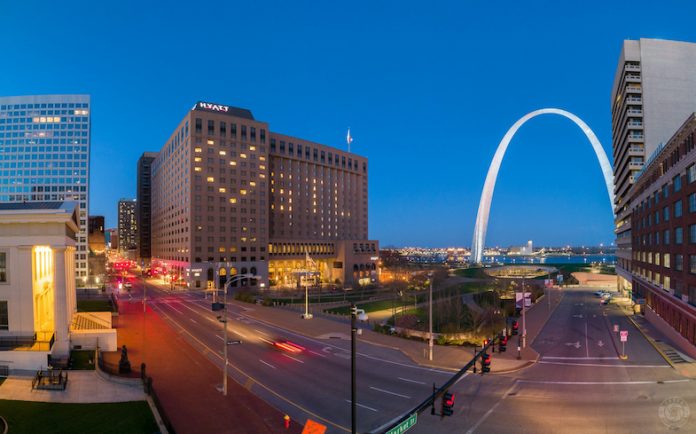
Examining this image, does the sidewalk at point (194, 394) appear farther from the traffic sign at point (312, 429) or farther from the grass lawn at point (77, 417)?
the traffic sign at point (312, 429)

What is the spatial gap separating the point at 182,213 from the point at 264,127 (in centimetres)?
3697

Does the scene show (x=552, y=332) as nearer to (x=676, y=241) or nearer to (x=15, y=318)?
(x=676, y=241)

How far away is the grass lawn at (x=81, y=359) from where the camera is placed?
32.1 metres

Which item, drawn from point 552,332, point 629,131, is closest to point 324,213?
point 629,131

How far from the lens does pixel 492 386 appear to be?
1062 inches

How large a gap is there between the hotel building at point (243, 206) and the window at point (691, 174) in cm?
6767

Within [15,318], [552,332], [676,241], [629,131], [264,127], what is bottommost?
[552,332]

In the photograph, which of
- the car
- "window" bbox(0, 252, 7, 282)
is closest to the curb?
the car

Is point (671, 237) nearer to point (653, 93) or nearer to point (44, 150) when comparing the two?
point (653, 93)

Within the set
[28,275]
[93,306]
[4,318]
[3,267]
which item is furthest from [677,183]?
[93,306]

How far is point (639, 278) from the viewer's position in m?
67.2

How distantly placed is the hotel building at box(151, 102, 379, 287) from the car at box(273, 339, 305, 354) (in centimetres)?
4895

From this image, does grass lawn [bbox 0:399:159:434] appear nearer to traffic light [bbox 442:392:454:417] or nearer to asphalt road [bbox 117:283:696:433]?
asphalt road [bbox 117:283:696:433]

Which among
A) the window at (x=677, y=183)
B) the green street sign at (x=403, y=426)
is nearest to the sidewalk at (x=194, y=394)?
the green street sign at (x=403, y=426)
